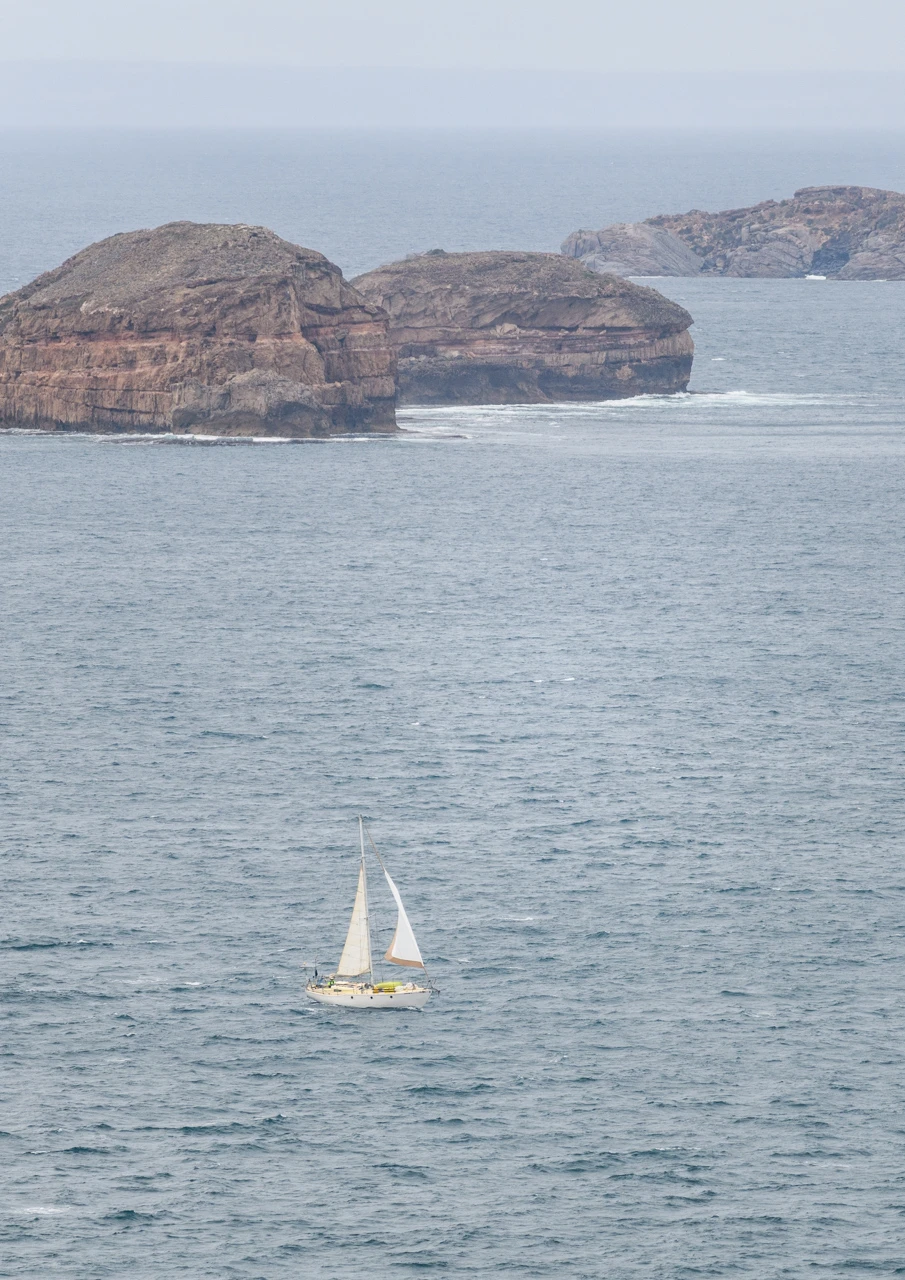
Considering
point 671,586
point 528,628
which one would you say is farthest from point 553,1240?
point 671,586

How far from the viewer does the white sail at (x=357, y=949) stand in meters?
76.4

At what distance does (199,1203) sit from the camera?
210 ft

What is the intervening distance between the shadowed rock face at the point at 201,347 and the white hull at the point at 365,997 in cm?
10612

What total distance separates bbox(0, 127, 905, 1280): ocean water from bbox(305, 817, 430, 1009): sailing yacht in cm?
78

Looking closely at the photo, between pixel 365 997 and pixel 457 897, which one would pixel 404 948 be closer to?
pixel 365 997

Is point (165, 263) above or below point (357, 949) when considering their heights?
above

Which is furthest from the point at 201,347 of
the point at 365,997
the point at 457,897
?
the point at 365,997

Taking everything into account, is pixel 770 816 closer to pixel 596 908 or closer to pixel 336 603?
pixel 596 908

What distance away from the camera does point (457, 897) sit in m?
85.3

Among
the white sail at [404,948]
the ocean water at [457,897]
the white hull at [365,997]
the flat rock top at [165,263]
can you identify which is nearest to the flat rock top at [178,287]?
the flat rock top at [165,263]

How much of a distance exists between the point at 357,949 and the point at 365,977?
1.24 m

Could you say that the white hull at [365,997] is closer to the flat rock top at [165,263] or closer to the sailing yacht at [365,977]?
the sailing yacht at [365,977]

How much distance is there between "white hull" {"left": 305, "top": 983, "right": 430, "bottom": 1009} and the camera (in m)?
75.7

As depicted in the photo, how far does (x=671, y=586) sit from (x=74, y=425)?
63170mm
